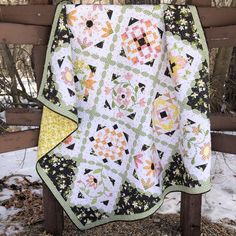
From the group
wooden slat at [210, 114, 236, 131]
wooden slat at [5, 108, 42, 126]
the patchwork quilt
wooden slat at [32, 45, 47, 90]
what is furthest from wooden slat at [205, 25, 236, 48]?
wooden slat at [5, 108, 42, 126]

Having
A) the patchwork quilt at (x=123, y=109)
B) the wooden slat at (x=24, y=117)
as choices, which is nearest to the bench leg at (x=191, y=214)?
the patchwork quilt at (x=123, y=109)

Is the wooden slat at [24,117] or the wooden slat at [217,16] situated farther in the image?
the wooden slat at [24,117]

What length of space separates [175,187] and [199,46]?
0.82 metres

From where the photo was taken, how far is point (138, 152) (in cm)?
196

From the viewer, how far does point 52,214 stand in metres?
2.27

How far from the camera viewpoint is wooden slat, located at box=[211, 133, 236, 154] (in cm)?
213

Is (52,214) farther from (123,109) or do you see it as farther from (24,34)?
(24,34)

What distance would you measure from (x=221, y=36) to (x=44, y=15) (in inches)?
38.4

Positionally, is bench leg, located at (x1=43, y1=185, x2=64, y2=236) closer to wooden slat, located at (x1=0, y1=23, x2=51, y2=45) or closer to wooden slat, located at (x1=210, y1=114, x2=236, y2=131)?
wooden slat, located at (x1=0, y1=23, x2=51, y2=45)

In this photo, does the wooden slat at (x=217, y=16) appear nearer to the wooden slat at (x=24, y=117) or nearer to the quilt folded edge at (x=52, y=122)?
the quilt folded edge at (x=52, y=122)

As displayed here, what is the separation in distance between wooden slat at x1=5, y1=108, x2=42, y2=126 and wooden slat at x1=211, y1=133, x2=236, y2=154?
107 cm

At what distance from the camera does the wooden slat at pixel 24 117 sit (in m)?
2.09

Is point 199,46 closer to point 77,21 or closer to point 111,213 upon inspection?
point 77,21

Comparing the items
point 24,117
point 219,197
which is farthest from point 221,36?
point 219,197
